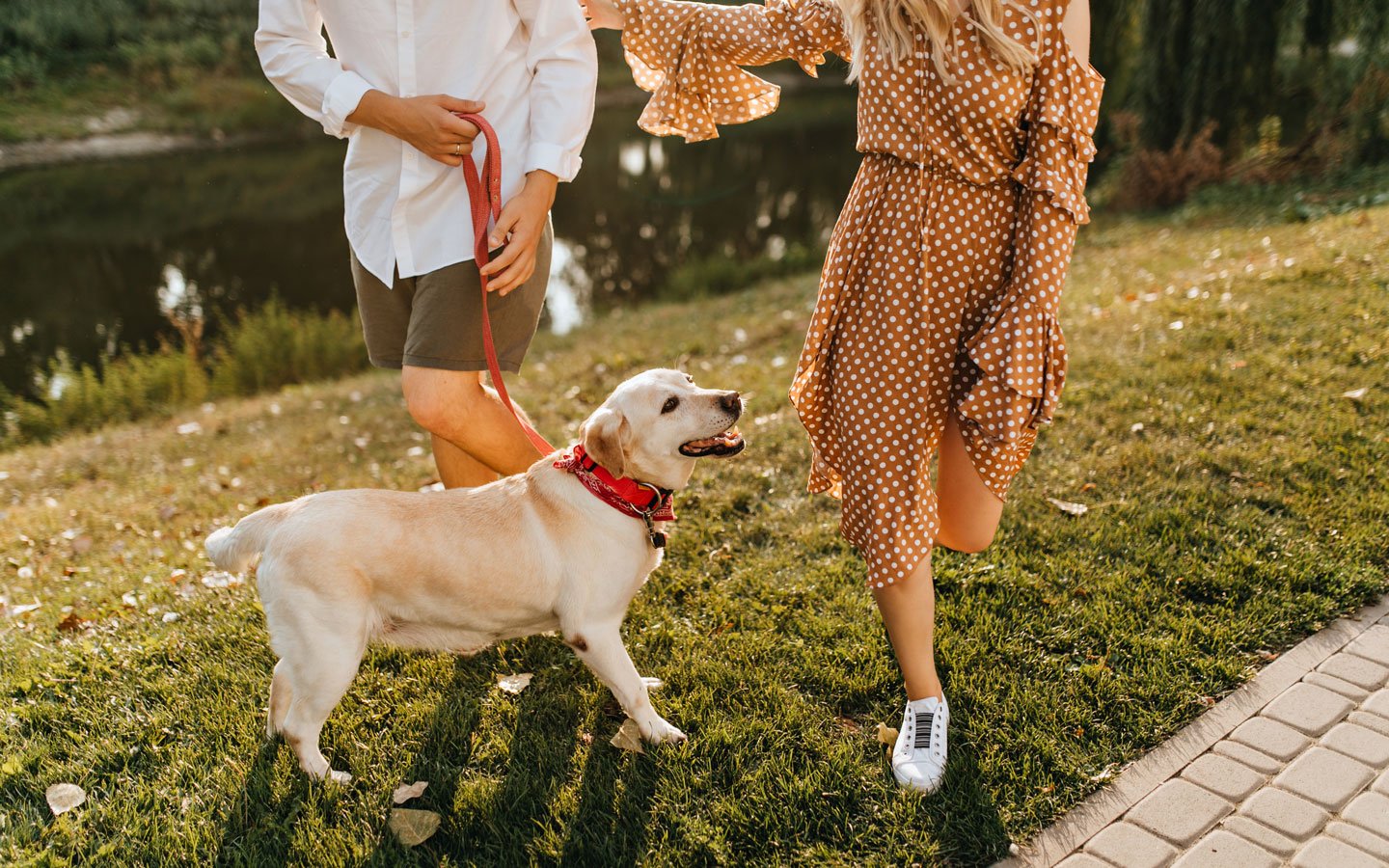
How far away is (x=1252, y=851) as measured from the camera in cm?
261

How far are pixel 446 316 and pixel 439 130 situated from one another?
0.60 meters

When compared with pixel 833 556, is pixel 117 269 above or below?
below

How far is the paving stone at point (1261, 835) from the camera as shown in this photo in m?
2.62

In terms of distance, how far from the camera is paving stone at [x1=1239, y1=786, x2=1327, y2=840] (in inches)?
105

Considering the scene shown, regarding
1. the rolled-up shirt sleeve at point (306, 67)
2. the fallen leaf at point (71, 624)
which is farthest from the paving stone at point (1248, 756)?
the fallen leaf at point (71, 624)

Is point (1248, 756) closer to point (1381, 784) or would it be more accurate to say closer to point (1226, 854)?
point (1381, 784)

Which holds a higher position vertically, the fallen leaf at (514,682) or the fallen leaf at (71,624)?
the fallen leaf at (514,682)

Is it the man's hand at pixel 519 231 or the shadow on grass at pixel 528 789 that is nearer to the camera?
the shadow on grass at pixel 528 789

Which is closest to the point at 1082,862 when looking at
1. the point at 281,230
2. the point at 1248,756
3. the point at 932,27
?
the point at 1248,756

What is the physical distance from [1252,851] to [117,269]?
679 inches

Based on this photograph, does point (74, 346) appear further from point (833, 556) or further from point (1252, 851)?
point (1252, 851)

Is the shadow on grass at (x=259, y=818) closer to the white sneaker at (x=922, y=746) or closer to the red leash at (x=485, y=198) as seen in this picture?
the red leash at (x=485, y=198)

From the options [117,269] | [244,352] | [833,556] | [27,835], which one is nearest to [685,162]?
[117,269]

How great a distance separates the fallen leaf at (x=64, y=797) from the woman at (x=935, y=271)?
2536mm
